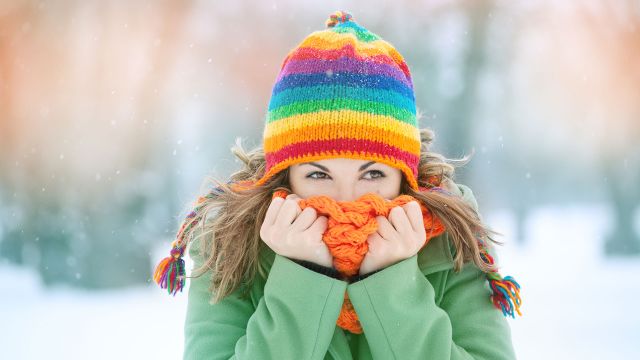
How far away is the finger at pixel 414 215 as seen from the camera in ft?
4.46

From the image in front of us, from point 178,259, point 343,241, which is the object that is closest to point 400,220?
point 343,241

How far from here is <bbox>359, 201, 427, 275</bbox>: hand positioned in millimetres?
1349

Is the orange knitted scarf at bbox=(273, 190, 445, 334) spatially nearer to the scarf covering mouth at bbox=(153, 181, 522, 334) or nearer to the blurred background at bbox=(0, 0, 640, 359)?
the scarf covering mouth at bbox=(153, 181, 522, 334)

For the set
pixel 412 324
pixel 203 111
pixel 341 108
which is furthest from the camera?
pixel 203 111

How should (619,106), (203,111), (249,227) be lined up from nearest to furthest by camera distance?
1. (249,227)
2. (619,106)
3. (203,111)

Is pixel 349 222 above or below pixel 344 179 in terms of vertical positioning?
below

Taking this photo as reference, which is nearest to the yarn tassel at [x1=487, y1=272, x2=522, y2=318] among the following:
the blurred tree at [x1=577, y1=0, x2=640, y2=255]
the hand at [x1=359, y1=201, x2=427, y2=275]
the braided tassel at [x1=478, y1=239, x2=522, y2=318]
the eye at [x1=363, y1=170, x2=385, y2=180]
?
the braided tassel at [x1=478, y1=239, x2=522, y2=318]

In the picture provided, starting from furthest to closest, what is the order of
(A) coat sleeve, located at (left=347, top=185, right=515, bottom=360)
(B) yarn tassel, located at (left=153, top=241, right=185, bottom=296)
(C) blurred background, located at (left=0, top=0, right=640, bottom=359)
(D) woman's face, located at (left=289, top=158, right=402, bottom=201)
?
1. (C) blurred background, located at (left=0, top=0, right=640, bottom=359)
2. (B) yarn tassel, located at (left=153, top=241, right=185, bottom=296)
3. (D) woman's face, located at (left=289, top=158, right=402, bottom=201)
4. (A) coat sleeve, located at (left=347, top=185, right=515, bottom=360)

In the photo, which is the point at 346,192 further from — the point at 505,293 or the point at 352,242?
the point at 505,293

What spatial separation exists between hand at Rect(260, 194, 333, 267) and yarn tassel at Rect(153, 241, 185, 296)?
0.35 m

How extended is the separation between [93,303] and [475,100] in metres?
4.41

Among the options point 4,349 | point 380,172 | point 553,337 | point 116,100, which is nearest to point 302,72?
point 380,172

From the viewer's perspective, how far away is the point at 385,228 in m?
1.35

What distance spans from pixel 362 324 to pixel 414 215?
0.90 ft
